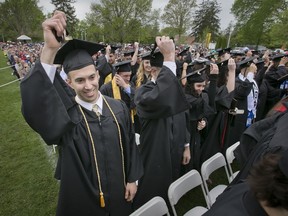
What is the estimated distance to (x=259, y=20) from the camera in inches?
1406

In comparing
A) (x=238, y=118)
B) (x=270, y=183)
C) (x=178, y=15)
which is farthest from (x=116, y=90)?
(x=178, y=15)

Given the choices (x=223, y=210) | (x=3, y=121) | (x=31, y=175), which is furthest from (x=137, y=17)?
(x=223, y=210)

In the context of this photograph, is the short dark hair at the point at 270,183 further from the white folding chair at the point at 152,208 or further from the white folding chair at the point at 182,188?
the white folding chair at the point at 182,188

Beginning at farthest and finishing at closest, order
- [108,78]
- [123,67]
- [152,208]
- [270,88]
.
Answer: [108,78] → [270,88] → [123,67] → [152,208]

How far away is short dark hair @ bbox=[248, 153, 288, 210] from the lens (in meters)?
0.94

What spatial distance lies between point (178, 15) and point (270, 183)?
42.1 metres

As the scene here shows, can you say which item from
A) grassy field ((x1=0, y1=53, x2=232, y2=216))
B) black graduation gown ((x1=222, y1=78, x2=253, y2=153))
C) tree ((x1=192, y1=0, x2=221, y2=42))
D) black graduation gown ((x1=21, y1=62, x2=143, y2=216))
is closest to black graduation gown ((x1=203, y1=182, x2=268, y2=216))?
black graduation gown ((x1=21, y1=62, x2=143, y2=216))

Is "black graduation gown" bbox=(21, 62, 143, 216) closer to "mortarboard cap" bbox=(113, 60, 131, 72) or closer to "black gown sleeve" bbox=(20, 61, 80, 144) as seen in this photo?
"black gown sleeve" bbox=(20, 61, 80, 144)

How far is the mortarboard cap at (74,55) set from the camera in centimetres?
204

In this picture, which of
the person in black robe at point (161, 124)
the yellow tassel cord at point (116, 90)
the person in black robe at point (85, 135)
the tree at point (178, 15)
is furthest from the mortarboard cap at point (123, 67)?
the tree at point (178, 15)

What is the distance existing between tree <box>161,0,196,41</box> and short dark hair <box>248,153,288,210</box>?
39858 millimetres

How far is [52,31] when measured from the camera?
1521mm

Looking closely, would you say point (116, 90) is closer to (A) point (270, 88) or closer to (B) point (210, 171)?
(B) point (210, 171)

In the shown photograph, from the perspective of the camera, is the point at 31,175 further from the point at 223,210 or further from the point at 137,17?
the point at 137,17
